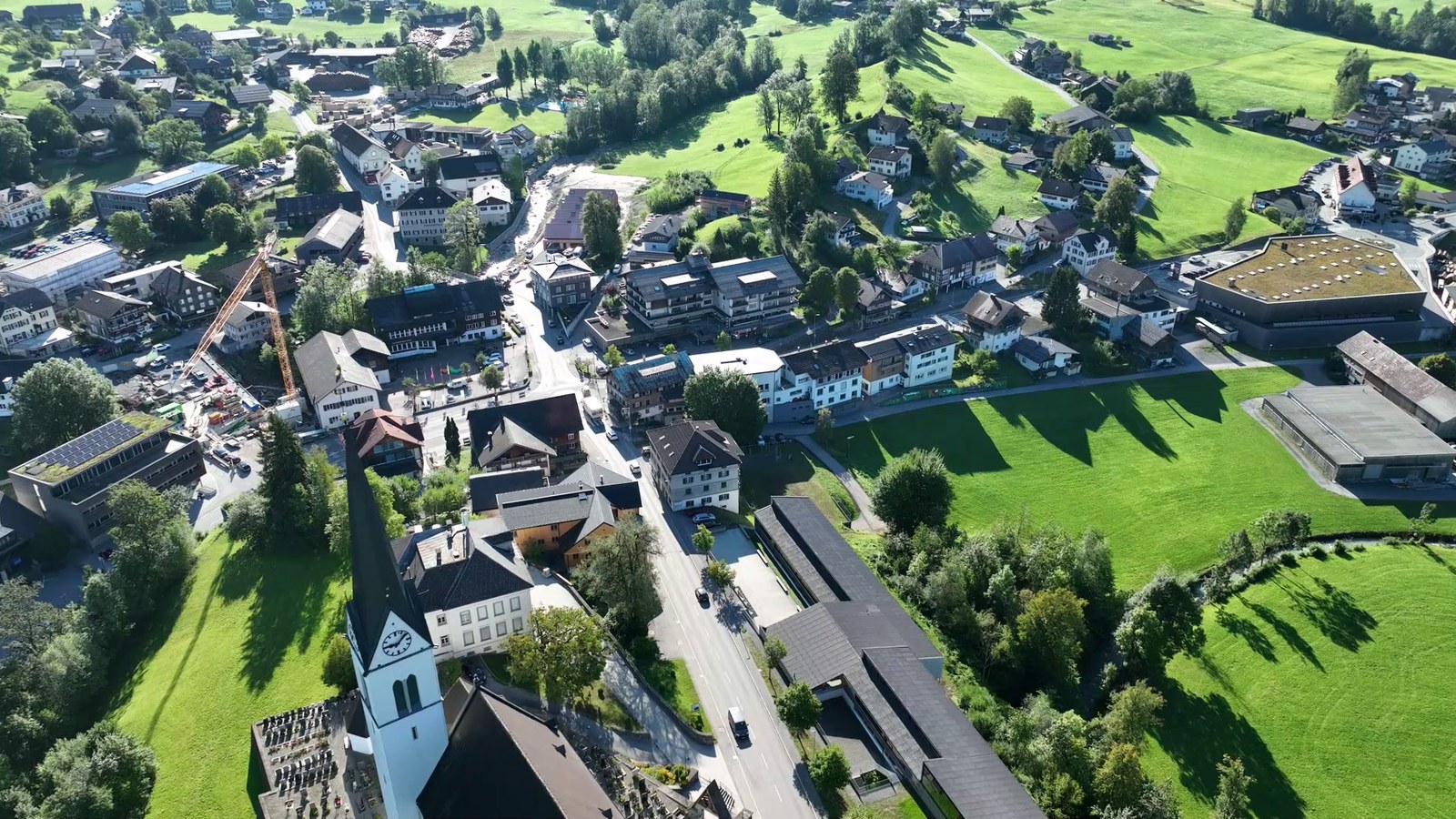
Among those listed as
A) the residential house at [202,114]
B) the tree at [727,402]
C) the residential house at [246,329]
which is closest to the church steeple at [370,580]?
the tree at [727,402]

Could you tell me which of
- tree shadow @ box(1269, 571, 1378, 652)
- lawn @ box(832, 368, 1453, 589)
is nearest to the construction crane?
lawn @ box(832, 368, 1453, 589)

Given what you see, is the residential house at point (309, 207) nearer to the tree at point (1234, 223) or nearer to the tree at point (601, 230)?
the tree at point (601, 230)

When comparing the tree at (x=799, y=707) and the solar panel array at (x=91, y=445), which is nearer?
the tree at (x=799, y=707)

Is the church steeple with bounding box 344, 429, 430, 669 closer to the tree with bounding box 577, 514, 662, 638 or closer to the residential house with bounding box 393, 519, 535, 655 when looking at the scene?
the residential house with bounding box 393, 519, 535, 655

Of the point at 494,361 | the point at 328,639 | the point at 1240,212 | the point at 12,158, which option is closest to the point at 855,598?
the point at 328,639

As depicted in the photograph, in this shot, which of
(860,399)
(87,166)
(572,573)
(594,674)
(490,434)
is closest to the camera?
(594,674)

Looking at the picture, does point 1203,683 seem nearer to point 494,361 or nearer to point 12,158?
point 494,361
